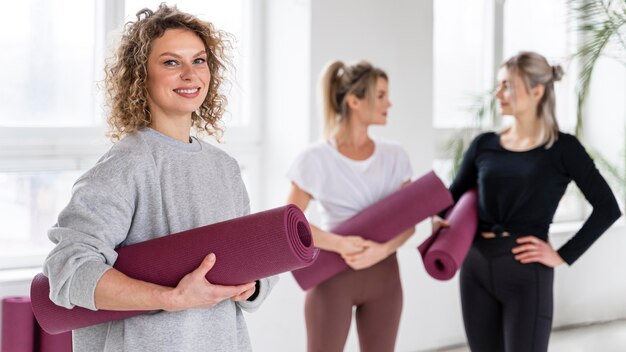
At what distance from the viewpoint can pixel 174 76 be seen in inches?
71.6

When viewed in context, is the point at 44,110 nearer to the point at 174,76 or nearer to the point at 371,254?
the point at 371,254

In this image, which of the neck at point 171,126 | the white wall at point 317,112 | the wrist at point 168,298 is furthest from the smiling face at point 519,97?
the wrist at point 168,298

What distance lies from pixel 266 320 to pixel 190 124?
2.27 m

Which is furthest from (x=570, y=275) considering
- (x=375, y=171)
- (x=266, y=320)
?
(x=375, y=171)

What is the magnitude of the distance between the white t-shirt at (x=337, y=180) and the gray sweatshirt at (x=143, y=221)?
3.97 ft

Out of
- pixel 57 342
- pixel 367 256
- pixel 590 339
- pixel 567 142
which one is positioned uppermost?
pixel 567 142

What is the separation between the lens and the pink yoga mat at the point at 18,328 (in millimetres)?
2963

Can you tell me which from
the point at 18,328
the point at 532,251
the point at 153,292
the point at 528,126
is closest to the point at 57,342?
the point at 18,328

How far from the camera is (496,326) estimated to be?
3119mm

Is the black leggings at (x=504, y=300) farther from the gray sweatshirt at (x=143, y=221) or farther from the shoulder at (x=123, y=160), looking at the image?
the shoulder at (x=123, y=160)

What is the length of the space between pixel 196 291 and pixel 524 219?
1785 millimetres

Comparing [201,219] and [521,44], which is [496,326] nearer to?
[201,219]

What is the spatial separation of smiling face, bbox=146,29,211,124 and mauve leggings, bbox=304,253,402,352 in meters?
1.36

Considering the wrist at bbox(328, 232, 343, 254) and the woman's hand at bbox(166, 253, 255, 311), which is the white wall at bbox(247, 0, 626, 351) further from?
the woman's hand at bbox(166, 253, 255, 311)
